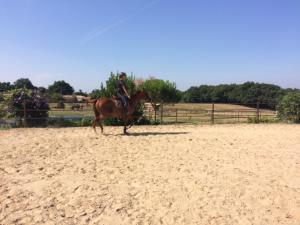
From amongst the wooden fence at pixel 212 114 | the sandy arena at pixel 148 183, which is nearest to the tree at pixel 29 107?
the sandy arena at pixel 148 183

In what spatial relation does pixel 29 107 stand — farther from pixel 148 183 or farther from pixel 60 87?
pixel 60 87

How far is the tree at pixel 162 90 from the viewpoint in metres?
61.1

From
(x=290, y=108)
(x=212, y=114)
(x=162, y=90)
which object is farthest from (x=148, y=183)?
(x=162, y=90)

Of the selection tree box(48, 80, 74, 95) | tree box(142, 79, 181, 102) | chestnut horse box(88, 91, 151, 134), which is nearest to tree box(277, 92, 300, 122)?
chestnut horse box(88, 91, 151, 134)

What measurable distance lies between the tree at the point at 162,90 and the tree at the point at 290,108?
40.7m

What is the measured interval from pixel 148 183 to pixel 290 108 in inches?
605

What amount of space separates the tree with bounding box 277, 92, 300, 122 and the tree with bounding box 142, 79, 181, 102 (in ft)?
134

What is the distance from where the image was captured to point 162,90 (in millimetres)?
62688

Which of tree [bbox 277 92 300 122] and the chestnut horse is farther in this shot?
tree [bbox 277 92 300 122]

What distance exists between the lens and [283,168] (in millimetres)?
7512

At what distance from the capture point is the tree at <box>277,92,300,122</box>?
62.5ft

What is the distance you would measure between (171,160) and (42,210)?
3.76 meters

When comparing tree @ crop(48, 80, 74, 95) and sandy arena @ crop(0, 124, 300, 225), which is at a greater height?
tree @ crop(48, 80, 74, 95)

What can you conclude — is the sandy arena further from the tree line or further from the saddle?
the tree line
